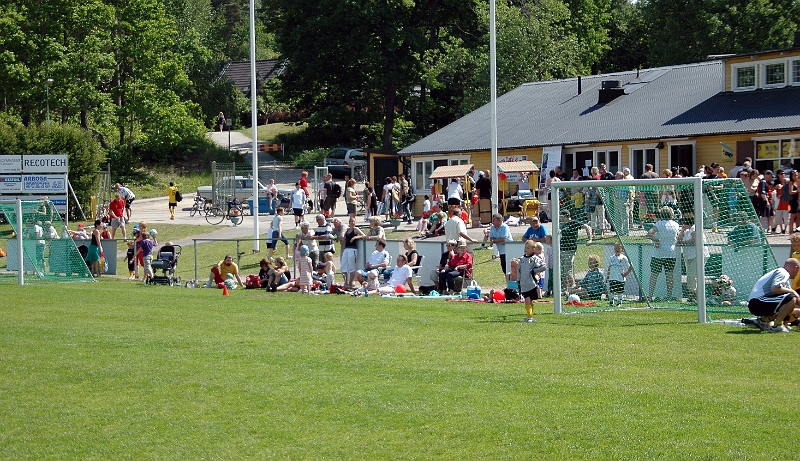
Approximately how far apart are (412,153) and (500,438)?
107 ft

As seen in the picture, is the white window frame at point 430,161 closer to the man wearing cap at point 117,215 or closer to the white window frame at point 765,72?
the white window frame at point 765,72

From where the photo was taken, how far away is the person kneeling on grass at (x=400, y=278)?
21219 mm

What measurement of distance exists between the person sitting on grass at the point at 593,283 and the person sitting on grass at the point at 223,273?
9.09m

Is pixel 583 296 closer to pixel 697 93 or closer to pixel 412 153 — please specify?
pixel 697 93

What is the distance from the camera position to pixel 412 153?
40.9 metres

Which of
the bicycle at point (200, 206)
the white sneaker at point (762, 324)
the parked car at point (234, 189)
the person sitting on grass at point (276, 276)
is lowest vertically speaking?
the white sneaker at point (762, 324)

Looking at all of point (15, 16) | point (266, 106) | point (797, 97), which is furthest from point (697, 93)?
point (266, 106)

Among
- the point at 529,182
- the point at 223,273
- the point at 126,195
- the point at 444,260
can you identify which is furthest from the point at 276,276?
the point at 126,195

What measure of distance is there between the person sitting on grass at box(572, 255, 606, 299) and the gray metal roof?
1534cm

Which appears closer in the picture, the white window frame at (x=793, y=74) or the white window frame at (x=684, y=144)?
the white window frame at (x=684, y=144)

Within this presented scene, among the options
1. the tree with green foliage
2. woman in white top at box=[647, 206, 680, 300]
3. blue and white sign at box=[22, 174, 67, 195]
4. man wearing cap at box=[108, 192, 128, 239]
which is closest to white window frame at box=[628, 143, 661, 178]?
woman in white top at box=[647, 206, 680, 300]

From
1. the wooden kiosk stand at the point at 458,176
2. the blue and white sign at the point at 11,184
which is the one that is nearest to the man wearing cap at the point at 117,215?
the blue and white sign at the point at 11,184

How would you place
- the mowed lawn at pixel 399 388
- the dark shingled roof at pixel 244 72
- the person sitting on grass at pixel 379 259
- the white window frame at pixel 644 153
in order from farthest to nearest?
the dark shingled roof at pixel 244 72, the white window frame at pixel 644 153, the person sitting on grass at pixel 379 259, the mowed lawn at pixel 399 388

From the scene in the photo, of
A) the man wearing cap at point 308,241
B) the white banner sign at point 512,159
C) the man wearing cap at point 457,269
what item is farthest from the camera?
the white banner sign at point 512,159
